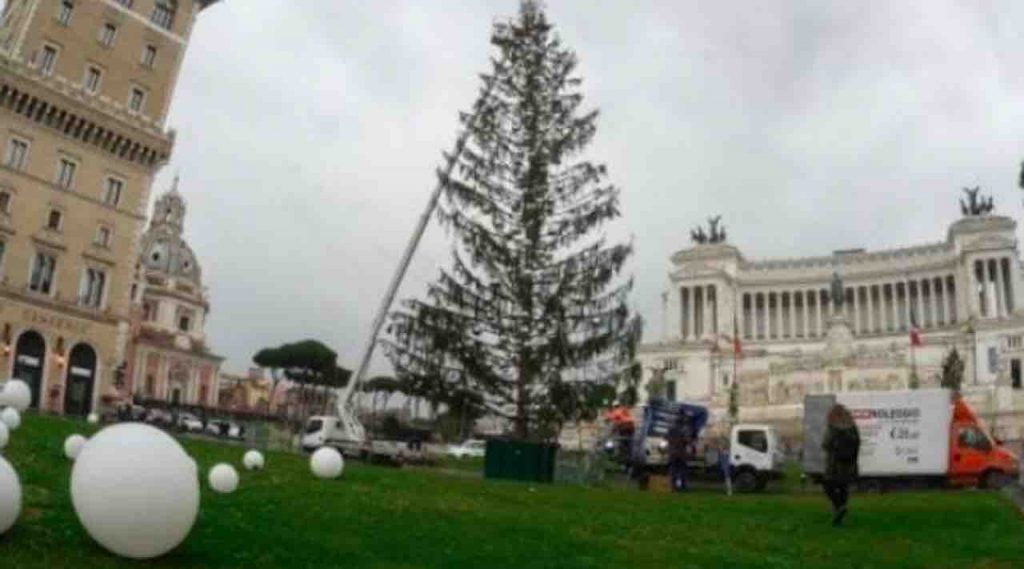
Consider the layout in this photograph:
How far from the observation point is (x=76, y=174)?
62906 millimetres

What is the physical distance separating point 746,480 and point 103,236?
154ft

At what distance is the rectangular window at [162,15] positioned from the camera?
224ft

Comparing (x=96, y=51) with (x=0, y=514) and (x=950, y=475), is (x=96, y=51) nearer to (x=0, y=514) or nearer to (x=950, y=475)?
(x=950, y=475)

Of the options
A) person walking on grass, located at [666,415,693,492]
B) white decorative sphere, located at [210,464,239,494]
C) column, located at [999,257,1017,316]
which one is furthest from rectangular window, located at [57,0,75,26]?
column, located at [999,257,1017,316]

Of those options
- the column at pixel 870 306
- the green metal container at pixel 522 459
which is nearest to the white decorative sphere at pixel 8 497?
the green metal container at pixel 522 459

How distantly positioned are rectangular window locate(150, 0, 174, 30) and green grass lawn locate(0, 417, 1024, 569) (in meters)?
51.7

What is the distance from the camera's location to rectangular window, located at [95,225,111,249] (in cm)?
6450

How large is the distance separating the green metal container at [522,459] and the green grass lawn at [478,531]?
928 cm

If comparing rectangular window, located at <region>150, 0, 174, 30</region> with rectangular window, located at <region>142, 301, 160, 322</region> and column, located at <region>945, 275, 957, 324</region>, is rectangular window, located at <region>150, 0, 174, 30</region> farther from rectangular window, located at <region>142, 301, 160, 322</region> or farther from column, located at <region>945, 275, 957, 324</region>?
column, located at <region>945, 275, 957, 324</region>

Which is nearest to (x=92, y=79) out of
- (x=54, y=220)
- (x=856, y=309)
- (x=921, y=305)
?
(x=54, y=220)

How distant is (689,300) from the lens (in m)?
145

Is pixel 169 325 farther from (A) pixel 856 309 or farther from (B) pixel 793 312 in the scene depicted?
(A) pixel 856 309

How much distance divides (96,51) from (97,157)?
704 centimetres

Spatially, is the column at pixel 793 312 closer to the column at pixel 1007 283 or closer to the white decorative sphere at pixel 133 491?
the column at pixel 1007 283
